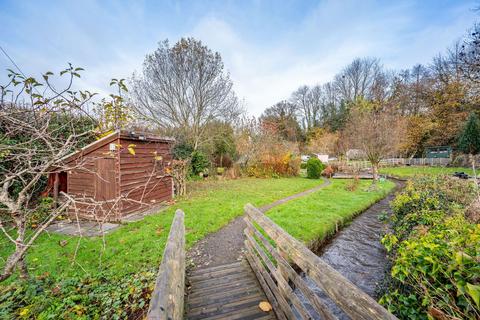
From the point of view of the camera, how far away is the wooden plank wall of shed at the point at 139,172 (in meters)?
6.32

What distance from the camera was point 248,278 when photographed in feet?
9.80

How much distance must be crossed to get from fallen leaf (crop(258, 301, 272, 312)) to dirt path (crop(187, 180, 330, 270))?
63.7 inches

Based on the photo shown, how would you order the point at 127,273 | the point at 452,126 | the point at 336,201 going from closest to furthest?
the point at 127,273
the point at 336,201
the point at 452,126

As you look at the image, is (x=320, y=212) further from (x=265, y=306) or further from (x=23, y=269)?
(x=23, y=269)

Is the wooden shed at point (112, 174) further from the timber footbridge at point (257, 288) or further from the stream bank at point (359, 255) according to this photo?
the stream bank at point (359, 255)

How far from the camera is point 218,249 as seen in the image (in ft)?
14.4

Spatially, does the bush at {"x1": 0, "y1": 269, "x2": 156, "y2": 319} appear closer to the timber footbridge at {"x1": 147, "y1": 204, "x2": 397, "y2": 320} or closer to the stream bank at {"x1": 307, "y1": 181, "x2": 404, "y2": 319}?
the timber footbridge at {"x1": 147, "y1": 204, "x2": 397, "y2": 320}

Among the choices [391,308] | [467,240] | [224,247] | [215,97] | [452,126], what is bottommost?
[224,247]

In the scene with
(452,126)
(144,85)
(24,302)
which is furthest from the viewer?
(452,126)

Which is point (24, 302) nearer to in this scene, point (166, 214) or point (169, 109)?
point (166, 214)

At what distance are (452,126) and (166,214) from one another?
91.8 feet

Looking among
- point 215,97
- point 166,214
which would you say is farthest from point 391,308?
point 215,97

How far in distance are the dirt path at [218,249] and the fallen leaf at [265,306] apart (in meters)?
1.62

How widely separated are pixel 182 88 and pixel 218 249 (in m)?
11.4
